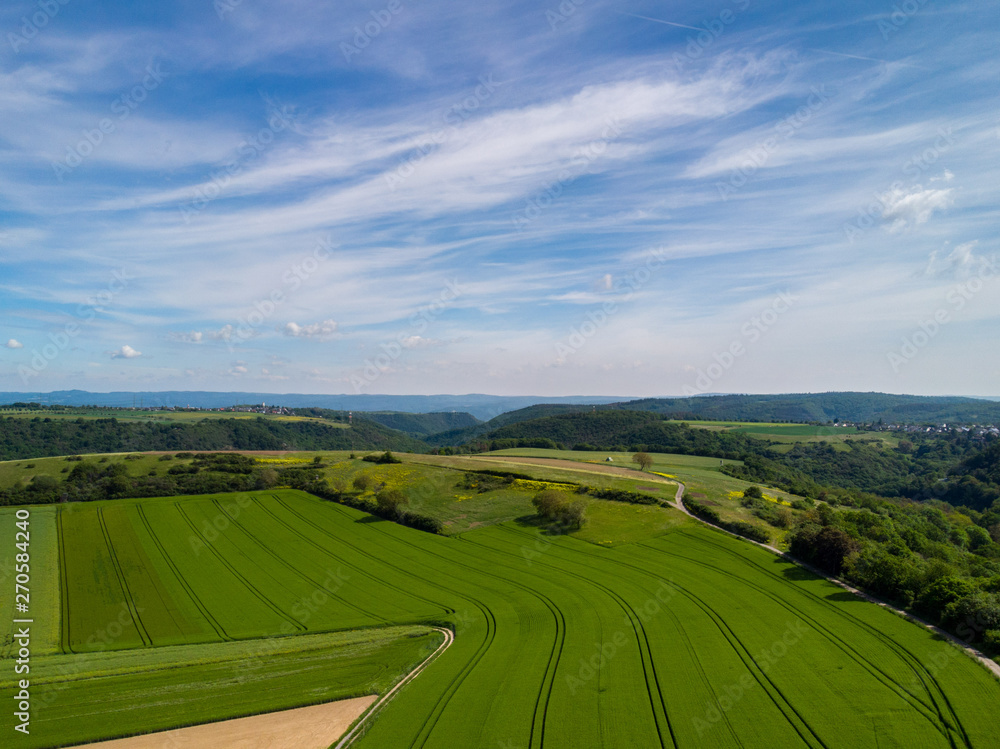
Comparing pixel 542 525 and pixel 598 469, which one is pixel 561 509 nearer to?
pixel 542 525

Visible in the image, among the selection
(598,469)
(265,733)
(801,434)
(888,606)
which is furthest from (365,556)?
(801,434)

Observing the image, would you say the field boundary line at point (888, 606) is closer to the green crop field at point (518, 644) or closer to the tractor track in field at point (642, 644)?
the green crop field at point (518, 644)

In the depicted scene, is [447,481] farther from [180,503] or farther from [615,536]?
[180,503]

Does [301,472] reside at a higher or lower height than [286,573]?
higher

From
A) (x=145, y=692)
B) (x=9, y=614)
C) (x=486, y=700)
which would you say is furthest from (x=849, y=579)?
(x=9, y=614)

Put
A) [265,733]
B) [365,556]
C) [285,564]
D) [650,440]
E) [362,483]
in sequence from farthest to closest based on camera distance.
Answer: [650,440]
[362,483]
[365,556]
[285,564]
[265,733]

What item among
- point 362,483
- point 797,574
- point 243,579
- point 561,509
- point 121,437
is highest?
point 121,437

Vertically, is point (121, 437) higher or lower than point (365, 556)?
higher
